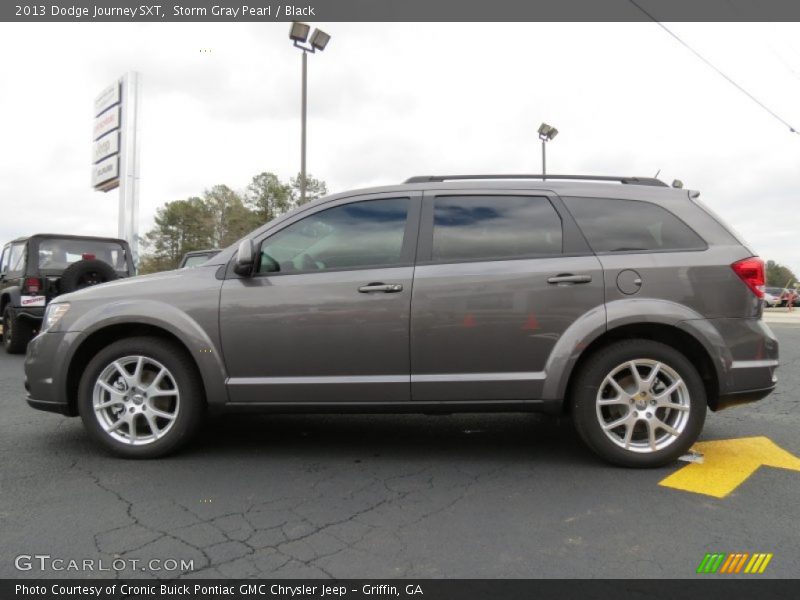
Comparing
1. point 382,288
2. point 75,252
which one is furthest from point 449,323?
point 75,252

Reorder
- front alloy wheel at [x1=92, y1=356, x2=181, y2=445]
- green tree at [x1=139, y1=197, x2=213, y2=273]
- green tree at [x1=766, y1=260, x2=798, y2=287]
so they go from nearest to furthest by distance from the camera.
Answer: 1. front alloy wheel at [x1=92, y1=356, x2=181, y2=445]
2. green tree at [x1=139, y1=197, x2=213, y2=273]
3. green tree at [x1=766, y1=260, x2=798, y2=287]

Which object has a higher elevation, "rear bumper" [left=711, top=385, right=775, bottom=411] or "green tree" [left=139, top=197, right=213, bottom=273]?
"green tree" [left=139, top=197, right=213, bottom=273]

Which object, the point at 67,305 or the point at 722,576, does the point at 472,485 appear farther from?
the point at 67,305

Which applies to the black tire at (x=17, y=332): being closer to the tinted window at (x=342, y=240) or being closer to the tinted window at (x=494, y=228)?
the tinted window at (x=342, y=240)

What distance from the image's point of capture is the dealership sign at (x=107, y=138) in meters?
22.8

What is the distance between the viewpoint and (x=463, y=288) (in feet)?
12.0

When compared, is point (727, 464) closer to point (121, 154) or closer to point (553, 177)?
point (553, 177)

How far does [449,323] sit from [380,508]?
118 centimetres

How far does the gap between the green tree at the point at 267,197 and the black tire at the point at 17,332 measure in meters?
50.7

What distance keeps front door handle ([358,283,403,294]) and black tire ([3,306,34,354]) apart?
7721mm

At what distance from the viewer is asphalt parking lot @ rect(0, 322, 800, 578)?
8.23 feet

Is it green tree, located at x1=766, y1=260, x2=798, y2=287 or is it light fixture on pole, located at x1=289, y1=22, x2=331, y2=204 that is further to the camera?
green tree, located at x1=766, y1=260, x2=798, y2=287

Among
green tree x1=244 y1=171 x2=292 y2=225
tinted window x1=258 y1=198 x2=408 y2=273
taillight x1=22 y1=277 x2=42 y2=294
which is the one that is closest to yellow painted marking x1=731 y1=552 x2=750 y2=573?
tinted window x1=258 y1=198 x2=408 y2=273
